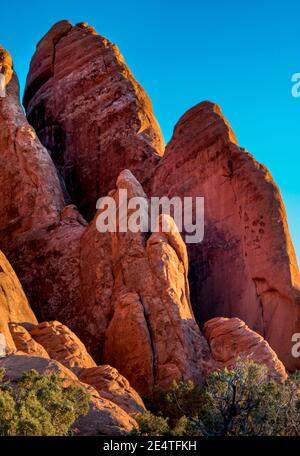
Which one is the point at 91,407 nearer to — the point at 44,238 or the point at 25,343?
the point at 25,343

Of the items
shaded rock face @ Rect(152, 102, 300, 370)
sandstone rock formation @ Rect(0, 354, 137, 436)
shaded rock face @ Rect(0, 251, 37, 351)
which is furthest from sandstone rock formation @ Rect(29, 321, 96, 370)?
shaded rock face @ Rect(152, 102, 300, 370)

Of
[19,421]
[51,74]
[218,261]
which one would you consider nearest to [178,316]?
[218,261]

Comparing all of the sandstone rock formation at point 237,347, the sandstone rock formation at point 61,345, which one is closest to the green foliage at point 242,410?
the sandstone rock formation at point 61,345

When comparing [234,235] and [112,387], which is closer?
[112,387]

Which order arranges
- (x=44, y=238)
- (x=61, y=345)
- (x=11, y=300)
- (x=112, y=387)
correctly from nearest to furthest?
(x=112, y=387), (x=61, y=345), (x=11, y=300), (x=44, y=238)

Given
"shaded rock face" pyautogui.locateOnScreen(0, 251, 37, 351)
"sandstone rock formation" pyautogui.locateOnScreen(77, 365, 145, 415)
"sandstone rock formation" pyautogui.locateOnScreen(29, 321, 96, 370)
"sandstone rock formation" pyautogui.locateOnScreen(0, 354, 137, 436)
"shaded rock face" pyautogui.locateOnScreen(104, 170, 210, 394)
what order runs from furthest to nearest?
"shaded rock face" pyautogui.locateOnScreen(104, 170, 210, 394) < "shaded rock face" pyautogui.locateOnScreen(0, 251, 37, 351) < "sandstone rock formation" pyautogui.locateOnScreen(29, 321, 96, 370) < "sandstone rock formation" pyautogui.locateOnScreen(77, 365, 145, 415) < "sandstone rock formation" pyautogui.locateOnScreen(0, 354, 137, 436)

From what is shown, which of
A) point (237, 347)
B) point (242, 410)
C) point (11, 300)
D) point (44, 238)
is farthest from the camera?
point (44, 238)

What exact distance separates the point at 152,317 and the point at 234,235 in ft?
31.6

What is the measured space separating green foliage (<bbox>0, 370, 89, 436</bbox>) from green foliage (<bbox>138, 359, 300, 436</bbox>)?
217cm

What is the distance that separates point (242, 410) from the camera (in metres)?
25.8

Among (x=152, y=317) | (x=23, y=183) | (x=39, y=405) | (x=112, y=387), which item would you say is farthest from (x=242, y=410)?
(x=23, y=183)

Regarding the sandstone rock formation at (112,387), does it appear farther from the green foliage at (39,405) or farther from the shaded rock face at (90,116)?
the shaded rock face at (90,116)

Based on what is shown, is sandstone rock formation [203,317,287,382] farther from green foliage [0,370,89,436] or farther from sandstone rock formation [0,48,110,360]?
green foliage [0,370,89,436]

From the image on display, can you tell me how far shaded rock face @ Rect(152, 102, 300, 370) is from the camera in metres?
42.0
